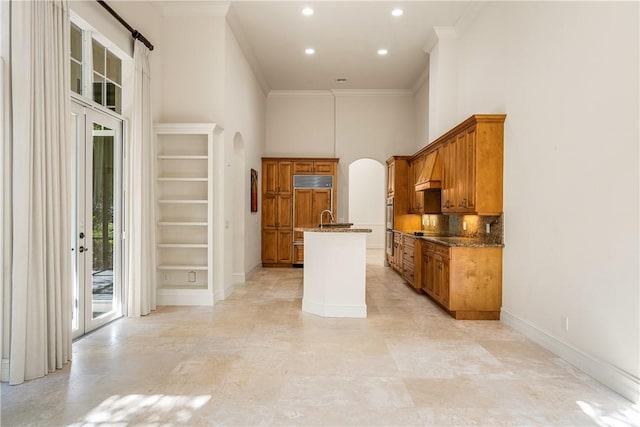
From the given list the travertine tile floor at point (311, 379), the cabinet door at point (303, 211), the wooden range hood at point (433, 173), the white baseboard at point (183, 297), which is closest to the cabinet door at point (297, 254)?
the cabinet door at point (303, 211)

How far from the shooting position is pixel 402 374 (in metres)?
3.15

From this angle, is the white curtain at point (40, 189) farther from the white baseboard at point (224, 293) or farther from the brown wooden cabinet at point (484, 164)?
the brown wooden cabinet at point (484, 164)

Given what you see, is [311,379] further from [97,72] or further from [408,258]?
[408,258]

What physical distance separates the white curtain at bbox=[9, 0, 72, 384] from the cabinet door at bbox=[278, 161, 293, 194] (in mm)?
5954

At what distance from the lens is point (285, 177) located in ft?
30.3

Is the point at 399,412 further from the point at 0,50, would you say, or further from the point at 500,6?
the point at 500,6

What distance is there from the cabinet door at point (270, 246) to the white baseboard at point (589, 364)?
5.82m

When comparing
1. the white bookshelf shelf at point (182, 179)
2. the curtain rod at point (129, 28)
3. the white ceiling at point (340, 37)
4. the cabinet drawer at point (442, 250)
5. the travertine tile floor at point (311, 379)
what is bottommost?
the travertine tile floor at point (311, 379)

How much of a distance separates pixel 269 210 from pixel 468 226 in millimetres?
4840

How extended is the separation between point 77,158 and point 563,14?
491 cm

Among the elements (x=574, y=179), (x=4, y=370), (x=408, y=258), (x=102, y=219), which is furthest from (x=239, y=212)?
(x=574, y=179)

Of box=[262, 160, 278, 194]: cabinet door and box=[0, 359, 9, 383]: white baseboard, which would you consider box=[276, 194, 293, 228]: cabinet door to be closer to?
box=[262, 160, 278, 194]: cabinet door

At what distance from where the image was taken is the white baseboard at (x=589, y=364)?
2.73m

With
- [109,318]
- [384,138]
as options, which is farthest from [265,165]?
[109,318]
